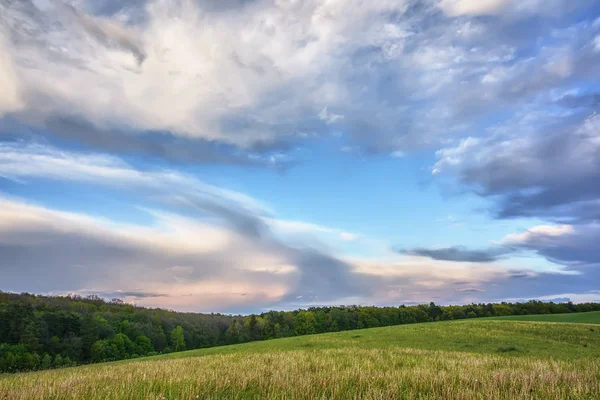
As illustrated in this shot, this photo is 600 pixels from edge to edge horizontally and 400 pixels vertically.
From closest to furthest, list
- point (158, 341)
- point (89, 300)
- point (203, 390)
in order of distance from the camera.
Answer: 1. point (203, 390)
2. point (158, 341)
3. point (89, 300)

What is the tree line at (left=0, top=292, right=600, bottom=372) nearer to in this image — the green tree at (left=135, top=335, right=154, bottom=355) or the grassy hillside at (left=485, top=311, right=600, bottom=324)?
the green tree at (left=135, top=335, right=154, bottom=355)

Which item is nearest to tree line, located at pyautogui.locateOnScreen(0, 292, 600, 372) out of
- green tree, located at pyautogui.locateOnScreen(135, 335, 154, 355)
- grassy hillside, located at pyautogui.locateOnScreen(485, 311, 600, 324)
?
green tree, located at pyautogui.locateOnScreen(135, 335, 154, 355)

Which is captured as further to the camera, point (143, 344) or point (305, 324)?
point (305, 324)

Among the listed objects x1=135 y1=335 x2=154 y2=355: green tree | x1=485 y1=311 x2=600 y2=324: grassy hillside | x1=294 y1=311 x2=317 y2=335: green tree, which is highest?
x1=485 y1=311 x2=600 y2=324: grassy hillside

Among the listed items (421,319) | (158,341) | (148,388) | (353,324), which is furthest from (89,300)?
(148,388)

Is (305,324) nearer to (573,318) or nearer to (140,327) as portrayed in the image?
(140,327)

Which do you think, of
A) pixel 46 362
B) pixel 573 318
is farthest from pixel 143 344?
pixel 573 318

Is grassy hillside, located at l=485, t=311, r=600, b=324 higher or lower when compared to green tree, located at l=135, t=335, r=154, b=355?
higher

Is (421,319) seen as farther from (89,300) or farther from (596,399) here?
(89,300)

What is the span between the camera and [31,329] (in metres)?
83.1

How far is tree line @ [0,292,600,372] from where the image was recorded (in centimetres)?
8344

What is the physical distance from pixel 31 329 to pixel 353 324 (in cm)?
9639

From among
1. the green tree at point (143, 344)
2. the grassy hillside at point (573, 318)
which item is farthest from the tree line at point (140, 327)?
the grassy hillside at point (573, 318)

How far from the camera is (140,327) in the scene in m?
118
